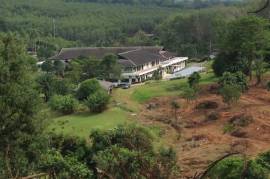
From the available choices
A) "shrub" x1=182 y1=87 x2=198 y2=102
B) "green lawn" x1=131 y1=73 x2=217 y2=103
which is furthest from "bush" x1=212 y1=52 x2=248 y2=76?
"shrub" x1=182 y1=87 x2=198 y2=102

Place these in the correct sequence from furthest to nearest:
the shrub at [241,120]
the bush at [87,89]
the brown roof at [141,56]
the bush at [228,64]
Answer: the brown roof at [141,56] → the bush at [228,64] → the bush at [87,89] → the shrub at [241,120]

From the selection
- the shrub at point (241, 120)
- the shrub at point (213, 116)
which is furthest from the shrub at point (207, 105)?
the shrub at point (241, 120)

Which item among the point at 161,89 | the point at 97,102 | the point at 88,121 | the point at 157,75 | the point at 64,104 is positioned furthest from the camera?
the point at 157,75

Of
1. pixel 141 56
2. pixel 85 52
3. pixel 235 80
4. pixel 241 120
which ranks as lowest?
pixel 241 120

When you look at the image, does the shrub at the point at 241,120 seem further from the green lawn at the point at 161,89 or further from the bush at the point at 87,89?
the bush at the point at 87,89

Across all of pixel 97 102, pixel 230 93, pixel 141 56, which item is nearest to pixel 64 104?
pixel 97 102

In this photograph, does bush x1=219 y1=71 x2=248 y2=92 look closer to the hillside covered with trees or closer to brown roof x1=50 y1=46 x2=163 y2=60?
the hillside covered with trees

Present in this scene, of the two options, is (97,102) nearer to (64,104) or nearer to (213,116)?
(64,104)
